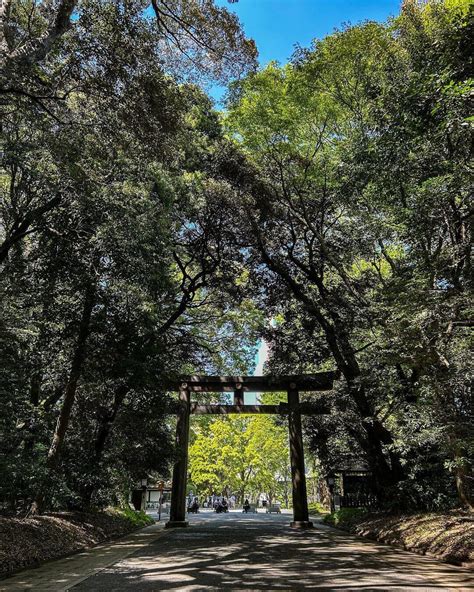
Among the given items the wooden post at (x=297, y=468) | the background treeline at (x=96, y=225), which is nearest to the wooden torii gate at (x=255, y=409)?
the wooden post at (x=297, y=468)

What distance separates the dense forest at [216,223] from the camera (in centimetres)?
658

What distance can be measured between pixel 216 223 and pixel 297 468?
826 centimetres

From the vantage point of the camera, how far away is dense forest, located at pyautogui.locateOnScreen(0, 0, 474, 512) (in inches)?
259

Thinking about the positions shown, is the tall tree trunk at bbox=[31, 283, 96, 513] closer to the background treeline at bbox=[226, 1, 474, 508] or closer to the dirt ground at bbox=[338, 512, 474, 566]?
the background treeline at bbox=[226, 1, 474, 508]

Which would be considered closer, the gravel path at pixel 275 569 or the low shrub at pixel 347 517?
the gravel path at pixel 275 569

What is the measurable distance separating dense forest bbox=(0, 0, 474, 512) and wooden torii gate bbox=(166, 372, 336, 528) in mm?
631

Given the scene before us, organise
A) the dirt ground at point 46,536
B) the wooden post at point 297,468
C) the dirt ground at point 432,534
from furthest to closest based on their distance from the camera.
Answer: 1. the wooden post at point 297,468
2. the dirt ground at point 432,534
3. the dirt ground at point 46,536

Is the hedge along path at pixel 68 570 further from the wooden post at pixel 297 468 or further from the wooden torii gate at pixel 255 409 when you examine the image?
the wooden post at pixel 297 468

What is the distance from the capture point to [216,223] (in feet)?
42.5

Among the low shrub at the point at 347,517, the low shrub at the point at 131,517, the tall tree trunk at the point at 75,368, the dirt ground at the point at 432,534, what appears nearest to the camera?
the dirt ground at the point at 432,534

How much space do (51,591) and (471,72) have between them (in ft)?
26.1

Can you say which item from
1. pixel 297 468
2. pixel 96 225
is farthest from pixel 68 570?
pixel 297 468

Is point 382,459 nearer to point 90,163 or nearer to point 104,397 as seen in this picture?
point 104,397

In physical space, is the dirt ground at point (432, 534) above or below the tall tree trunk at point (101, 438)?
below
